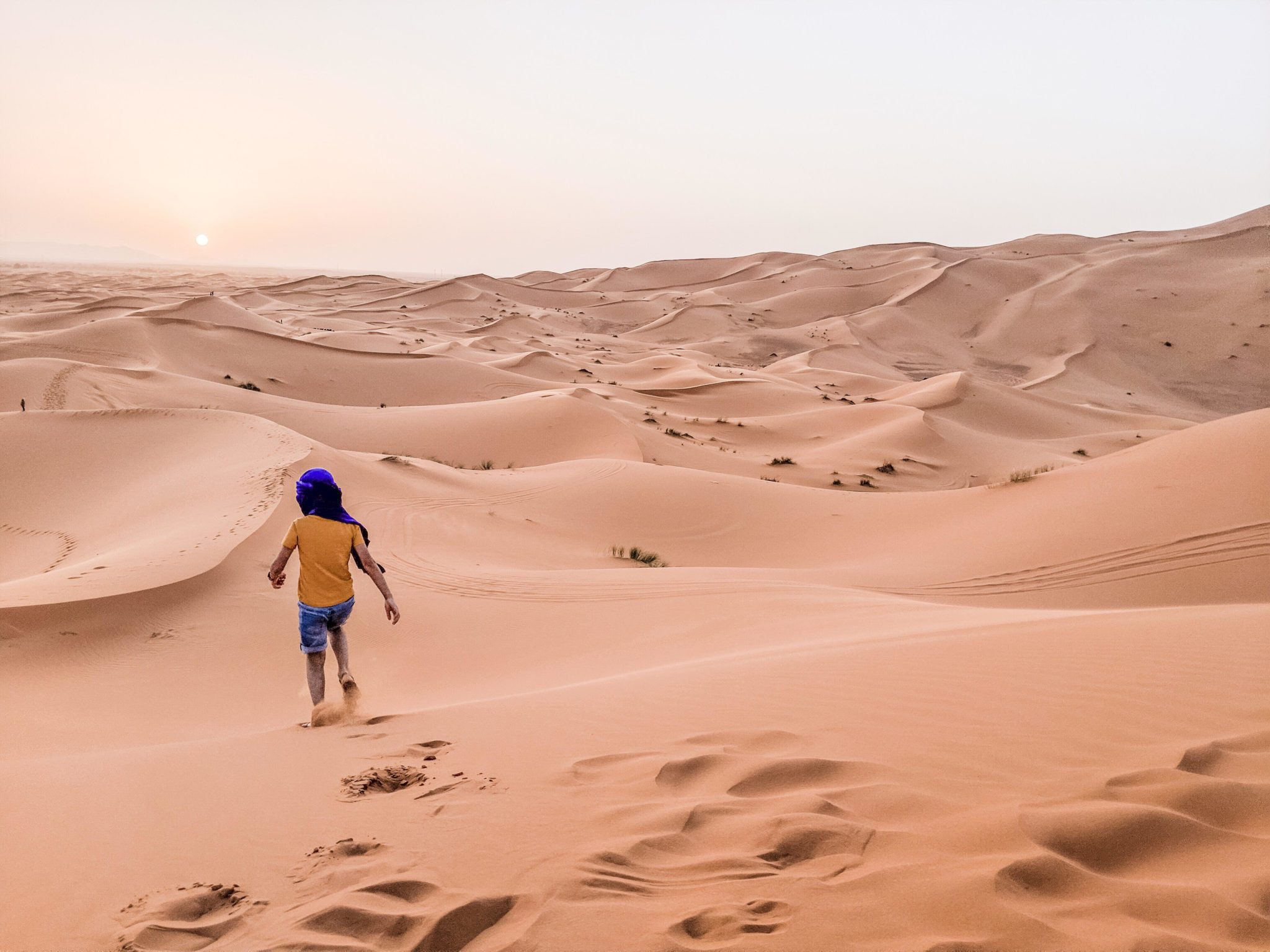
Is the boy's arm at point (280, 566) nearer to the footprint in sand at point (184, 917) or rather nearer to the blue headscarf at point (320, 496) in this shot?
the blue headscarf at point (320, 496)

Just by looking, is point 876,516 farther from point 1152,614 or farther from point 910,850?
point 910,850

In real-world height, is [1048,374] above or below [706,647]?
above

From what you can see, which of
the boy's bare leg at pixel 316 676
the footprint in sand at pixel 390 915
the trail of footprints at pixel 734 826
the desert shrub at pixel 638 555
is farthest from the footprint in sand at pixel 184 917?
→ the desert shrub at pixel 638 555

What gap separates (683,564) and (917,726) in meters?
7.07

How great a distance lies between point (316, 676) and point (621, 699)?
178 centimetres

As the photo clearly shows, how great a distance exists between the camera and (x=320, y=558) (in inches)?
174

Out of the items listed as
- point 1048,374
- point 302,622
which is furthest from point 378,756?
point 1048,374

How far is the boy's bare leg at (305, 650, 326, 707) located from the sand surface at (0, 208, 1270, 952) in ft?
0.75

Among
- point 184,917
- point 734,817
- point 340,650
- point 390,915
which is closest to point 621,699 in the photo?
point 734,817

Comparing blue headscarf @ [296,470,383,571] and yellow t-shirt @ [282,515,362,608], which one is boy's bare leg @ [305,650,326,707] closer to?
yellow t-shirt @ [282,515,362,608]

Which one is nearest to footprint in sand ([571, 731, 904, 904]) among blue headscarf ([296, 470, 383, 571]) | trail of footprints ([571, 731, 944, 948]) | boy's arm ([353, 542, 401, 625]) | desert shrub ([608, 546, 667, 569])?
trail of footprints ([571, 731, 944, 948])

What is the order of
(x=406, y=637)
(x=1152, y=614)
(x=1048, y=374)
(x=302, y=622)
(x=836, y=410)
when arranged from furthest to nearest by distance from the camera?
(x=1048, y=374), (x=836, y=410), (x=406, y=637), (x=1152, y=614), (x=302, y=622)

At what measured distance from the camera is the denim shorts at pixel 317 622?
445cm

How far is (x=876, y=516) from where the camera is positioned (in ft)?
37.8
